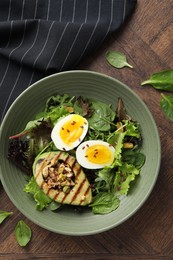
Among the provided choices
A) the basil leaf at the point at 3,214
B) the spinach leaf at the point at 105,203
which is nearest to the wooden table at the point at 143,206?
the basil leaf at the point at 3,214

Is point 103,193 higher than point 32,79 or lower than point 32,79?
lower

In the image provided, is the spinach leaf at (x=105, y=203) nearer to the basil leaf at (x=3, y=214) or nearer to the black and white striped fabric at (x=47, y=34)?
the basil leaf at (x=3, y=214)

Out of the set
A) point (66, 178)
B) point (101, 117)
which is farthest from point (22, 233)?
point (101, 117)

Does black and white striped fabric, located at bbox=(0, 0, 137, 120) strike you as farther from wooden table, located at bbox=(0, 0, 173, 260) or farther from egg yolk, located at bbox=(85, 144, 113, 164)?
egg yolk, located at bbox=(85, 144, 113, 164)

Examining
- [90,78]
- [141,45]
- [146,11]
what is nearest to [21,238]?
[90,78]

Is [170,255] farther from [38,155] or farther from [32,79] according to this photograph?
[32,79]

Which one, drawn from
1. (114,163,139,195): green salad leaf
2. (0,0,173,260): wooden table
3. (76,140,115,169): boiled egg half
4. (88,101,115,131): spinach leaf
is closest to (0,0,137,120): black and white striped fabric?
(0,0,173,260): wooden table

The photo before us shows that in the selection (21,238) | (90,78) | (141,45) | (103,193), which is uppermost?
(141,45)

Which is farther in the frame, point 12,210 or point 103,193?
point 12,210
